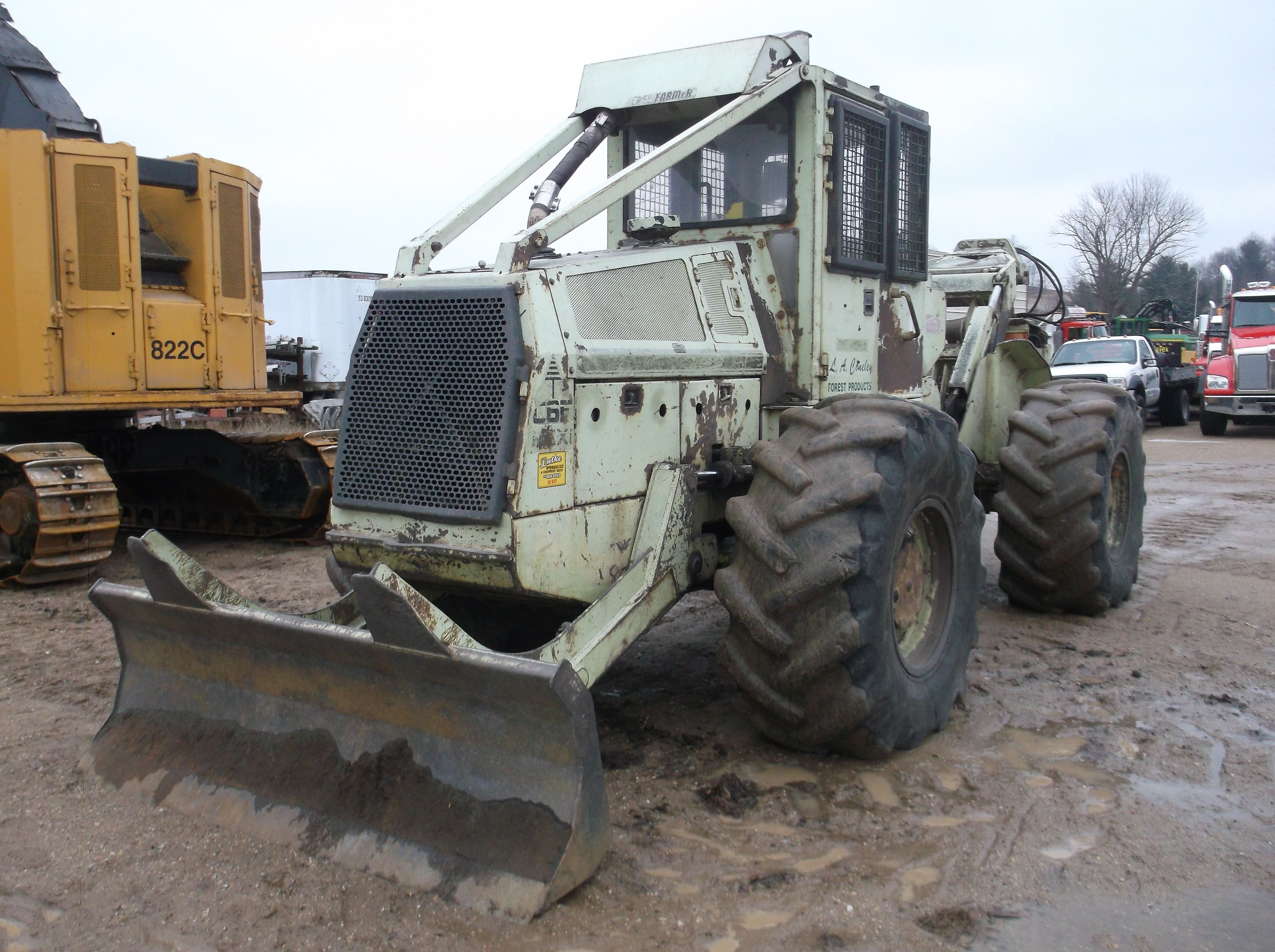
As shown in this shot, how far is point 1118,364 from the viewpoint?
20734 mm

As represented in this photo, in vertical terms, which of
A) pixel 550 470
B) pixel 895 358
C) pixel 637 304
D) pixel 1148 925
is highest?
pixel 637 304

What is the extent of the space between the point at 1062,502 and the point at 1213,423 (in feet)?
53.0

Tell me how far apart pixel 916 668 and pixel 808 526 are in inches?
37.3

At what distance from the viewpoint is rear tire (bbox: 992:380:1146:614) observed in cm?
603

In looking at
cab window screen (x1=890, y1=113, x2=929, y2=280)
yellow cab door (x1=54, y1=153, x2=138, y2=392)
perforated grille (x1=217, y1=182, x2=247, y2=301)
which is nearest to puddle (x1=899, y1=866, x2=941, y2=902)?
cab window screen (x1=890, y1=113, x2=929, y2=280)

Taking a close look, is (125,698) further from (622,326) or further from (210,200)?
(210,200)

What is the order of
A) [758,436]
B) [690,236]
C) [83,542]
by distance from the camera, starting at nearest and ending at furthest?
[758,436] → [690,236] → [83,542]

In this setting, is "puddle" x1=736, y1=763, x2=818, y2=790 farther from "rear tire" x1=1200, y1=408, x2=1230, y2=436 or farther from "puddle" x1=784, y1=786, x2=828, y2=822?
"rear tire" x1=1200, y1=408, x2=1230, y2=436

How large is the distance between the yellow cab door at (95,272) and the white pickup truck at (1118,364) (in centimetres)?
1639

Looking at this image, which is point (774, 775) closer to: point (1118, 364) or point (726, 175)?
point (726, 175)

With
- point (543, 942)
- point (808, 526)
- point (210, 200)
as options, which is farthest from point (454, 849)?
point (210, 200)

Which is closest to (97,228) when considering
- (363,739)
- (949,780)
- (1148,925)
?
(363,739)

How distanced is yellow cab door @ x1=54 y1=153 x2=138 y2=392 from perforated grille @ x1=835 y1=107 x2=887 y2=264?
573 centimetres

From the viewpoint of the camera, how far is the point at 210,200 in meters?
9.03
